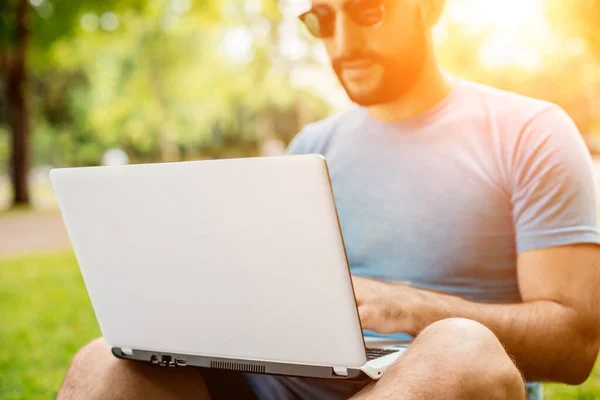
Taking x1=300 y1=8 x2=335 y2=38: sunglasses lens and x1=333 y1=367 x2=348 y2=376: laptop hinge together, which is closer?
x1=333 y1=367 x2=348 y2=376: laptop hinge

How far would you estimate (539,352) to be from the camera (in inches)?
56.2

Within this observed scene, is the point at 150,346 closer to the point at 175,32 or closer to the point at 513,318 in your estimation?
the point at 513,318

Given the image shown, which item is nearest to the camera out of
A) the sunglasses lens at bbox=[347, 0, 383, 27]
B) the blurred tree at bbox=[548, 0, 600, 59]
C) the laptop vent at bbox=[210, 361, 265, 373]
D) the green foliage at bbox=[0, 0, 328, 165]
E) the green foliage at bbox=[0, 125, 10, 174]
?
the laptop vent at bbox=[210, 361, 265, 373]

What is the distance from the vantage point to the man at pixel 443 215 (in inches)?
55.1

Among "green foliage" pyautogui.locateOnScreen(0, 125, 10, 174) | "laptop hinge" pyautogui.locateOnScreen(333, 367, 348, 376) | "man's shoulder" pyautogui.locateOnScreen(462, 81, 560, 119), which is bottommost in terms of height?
"green foliage" pyautogui.locateOnScreen(0, 125, 10, 174)

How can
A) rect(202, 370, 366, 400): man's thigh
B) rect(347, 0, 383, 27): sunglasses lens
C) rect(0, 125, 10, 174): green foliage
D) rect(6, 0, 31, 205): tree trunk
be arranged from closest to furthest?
rect(202, 370, 366, 400): man's thigh, rect(347, 0, 383, 27): sunglasses lens, rect(6, 0, 31, 205): tree trunk, rect(0, 125, 10, 174): green foliage

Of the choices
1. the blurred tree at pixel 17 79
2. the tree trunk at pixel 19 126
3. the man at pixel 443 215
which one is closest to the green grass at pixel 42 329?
the man at pixel 443 215

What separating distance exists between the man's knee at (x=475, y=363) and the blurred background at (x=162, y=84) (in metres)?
1.02

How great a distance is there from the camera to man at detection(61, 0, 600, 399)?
1.40 m

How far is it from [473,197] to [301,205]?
27.2 inches

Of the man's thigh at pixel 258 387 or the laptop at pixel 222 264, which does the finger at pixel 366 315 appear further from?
the man's thigh at pixel 258 387

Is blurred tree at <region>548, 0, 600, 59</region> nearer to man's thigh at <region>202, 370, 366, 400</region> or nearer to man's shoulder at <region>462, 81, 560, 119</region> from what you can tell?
man's shoulder at <region>462, 81, 560, 119</region>

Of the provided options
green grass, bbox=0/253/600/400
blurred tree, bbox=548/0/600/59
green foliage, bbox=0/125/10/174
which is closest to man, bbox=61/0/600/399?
green grass, bbox=0/253/600/400

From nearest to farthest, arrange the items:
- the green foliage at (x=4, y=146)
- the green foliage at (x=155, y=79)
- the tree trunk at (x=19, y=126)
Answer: the green foliage at (x=155, y=79), the tree trunk at (x=19, y=126), the green foliage at (x=4, y=146)
